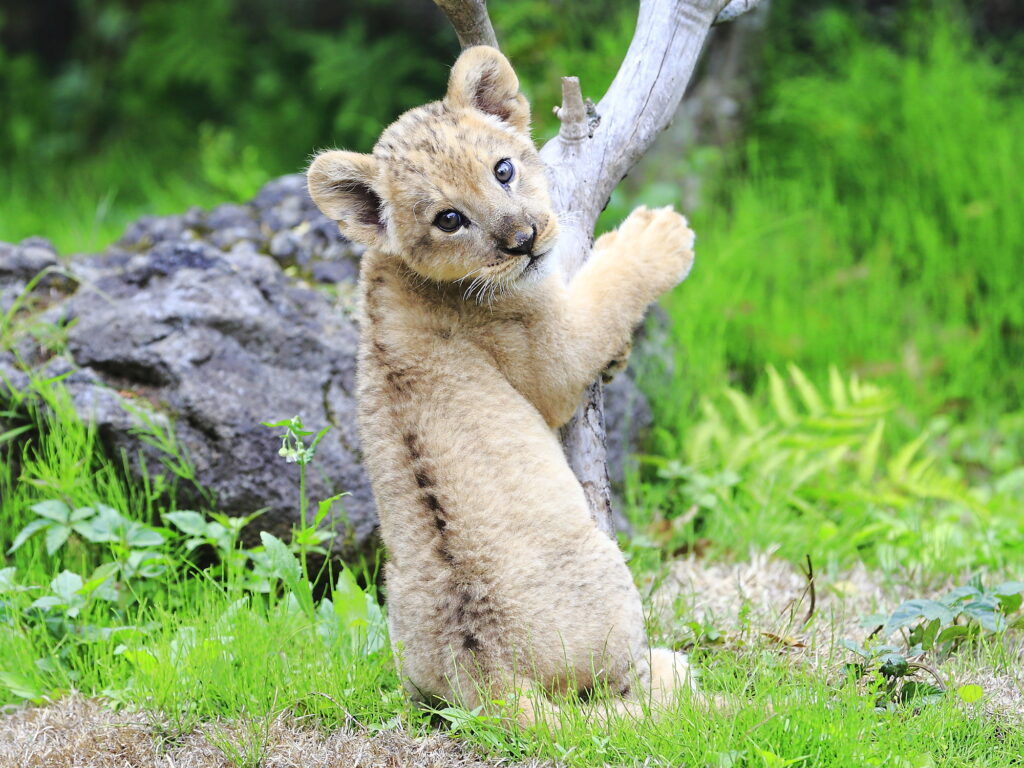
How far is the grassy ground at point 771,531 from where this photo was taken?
4.00m

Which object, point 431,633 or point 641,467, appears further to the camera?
point 641,467

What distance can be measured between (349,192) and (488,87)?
0.77 meters

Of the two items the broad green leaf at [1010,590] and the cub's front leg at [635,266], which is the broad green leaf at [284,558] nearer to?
the cub's front leg at [635,266]

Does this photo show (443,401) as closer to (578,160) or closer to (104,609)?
(578,160)

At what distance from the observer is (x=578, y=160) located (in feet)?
15.6

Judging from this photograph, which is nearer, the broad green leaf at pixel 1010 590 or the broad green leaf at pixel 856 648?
the broad green leaf at pixel 856 648

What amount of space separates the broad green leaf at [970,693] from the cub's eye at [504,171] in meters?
2.65

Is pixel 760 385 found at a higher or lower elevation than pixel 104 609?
higher

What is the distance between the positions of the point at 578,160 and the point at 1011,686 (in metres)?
2.83

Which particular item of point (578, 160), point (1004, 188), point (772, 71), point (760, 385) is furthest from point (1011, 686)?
point (772, 71)

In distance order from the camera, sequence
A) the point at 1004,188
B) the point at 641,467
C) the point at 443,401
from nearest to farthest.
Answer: the point at 443,401 < the point at 641,467 < the point at 1004,188

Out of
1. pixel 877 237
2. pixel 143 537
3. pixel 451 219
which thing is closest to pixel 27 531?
pixel 143 537

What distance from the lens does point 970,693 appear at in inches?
157

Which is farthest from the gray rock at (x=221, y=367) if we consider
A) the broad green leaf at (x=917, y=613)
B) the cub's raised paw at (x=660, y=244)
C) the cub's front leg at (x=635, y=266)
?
the broad green leaf at (x=917, y=613)
